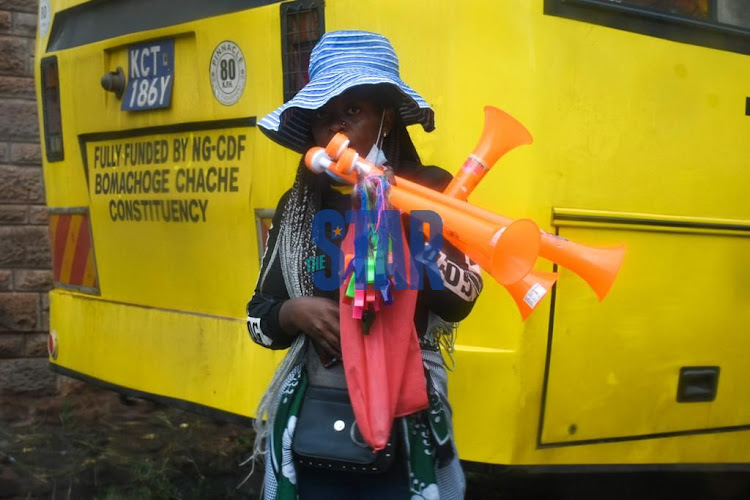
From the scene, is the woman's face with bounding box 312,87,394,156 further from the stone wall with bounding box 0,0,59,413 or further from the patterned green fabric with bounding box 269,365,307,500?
the stone wall with bounding box 0,0,59,413

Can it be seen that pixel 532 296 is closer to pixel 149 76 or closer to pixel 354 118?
pixel 354 118

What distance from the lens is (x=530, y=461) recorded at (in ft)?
9.89

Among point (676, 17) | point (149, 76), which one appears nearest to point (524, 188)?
point (676, 17)

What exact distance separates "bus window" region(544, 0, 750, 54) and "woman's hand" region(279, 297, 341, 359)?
1.22 meters

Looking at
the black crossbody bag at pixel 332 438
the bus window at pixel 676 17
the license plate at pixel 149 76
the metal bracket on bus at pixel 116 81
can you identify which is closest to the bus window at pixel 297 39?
the license plate at pixel 149 76

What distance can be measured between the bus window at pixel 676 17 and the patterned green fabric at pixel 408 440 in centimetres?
127

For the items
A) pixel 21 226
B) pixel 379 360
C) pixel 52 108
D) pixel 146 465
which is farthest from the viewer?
pixel 21 226

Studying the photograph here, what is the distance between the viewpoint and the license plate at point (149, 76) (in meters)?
3.65

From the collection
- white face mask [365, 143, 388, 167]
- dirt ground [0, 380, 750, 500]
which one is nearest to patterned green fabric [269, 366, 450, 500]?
white face mask [365, 143, 388, 167]

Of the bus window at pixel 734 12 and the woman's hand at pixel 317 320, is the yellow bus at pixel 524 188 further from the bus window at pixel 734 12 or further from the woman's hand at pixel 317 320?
the woman's hand at pixel 317 320

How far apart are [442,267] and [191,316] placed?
1.83 m

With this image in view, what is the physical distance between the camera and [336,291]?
219 cm

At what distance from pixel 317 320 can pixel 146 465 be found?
272 cm

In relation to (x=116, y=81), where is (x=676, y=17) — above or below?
above
